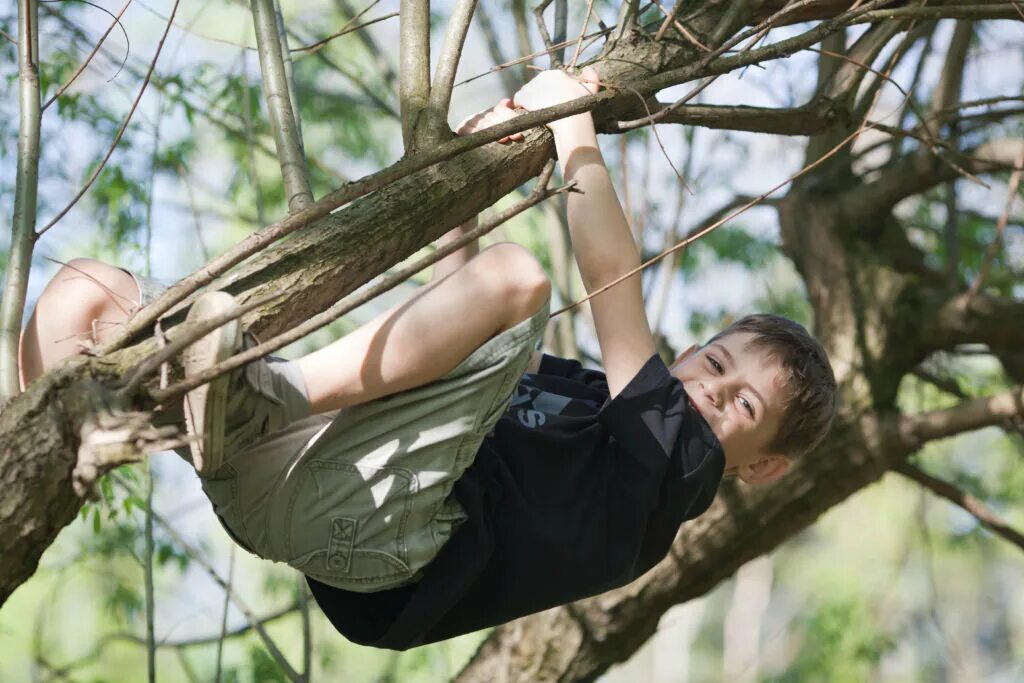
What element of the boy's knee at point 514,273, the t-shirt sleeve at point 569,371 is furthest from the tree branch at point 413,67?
the t-shirt sleeve at point 569,371

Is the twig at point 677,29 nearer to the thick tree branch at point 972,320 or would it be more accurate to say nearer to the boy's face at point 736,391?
the boy's face at point 736,391

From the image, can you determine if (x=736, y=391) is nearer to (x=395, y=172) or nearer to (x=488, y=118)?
(x=488, y=118)

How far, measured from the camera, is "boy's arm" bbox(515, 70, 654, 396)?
1.77 m

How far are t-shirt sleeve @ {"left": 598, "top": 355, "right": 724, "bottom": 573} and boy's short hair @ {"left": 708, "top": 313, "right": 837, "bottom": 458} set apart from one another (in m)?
0.32

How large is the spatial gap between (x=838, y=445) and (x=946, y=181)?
0.86 meters

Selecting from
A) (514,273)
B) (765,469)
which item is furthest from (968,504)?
(514,273)

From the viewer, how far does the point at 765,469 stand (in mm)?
2219

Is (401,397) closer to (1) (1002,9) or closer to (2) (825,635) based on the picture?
(1) (1002,9)

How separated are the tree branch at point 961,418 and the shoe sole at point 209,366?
2.32m

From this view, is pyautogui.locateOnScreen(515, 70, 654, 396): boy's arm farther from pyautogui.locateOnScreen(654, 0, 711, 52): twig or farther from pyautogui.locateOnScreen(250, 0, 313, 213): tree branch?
pyautogui.locateOnScreen(250, 0, 313, 213): tree branch

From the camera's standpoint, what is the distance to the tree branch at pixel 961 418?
9.68 ft

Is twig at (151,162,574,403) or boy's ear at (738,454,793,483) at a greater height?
twig at (151,162,574,403)

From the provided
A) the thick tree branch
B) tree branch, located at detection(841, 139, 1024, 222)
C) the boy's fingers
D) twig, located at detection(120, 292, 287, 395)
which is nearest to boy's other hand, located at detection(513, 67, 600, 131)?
the boy's fingers

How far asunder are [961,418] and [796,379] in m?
1.25
